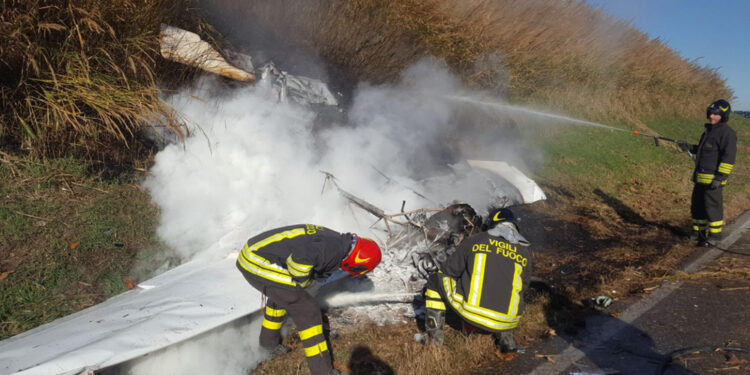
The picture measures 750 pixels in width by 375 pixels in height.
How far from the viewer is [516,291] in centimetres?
343

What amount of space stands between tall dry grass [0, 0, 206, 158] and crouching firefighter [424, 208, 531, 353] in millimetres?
3442

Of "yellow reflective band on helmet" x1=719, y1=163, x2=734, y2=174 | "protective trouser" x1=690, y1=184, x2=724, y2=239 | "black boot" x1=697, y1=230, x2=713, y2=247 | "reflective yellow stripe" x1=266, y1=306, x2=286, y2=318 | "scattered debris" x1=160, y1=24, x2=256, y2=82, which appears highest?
"yellow reflective band on helmet" x1=719, y1=163, x2=734, y2=174

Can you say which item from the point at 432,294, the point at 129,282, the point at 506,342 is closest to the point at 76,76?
the point at 129,282

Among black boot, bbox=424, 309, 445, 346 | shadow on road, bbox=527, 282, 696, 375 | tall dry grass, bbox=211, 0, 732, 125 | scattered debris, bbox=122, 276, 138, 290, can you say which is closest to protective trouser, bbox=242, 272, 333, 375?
black boot, bbox=424, 309, 445, 346

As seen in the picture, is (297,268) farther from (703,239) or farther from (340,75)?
(703,239)

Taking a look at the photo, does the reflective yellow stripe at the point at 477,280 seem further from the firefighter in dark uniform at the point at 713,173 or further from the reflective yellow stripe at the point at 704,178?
the reflective yellow stripe at the point at 704,178

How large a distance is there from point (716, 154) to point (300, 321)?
19.9 feet

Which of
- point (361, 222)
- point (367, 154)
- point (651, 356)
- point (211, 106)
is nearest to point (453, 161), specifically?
point (367, 154)

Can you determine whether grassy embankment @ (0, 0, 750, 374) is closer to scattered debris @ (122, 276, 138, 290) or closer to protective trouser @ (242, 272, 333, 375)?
scattered debris @ (122, 276, 138, 290)

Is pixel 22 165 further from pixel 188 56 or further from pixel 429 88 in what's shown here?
pixel 429 88

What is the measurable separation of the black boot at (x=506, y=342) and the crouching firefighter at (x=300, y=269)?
1.07 m

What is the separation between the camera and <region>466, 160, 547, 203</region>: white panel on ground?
7.01 meters

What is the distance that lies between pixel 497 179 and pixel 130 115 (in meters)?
4.80

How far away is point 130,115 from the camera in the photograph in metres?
5.01
